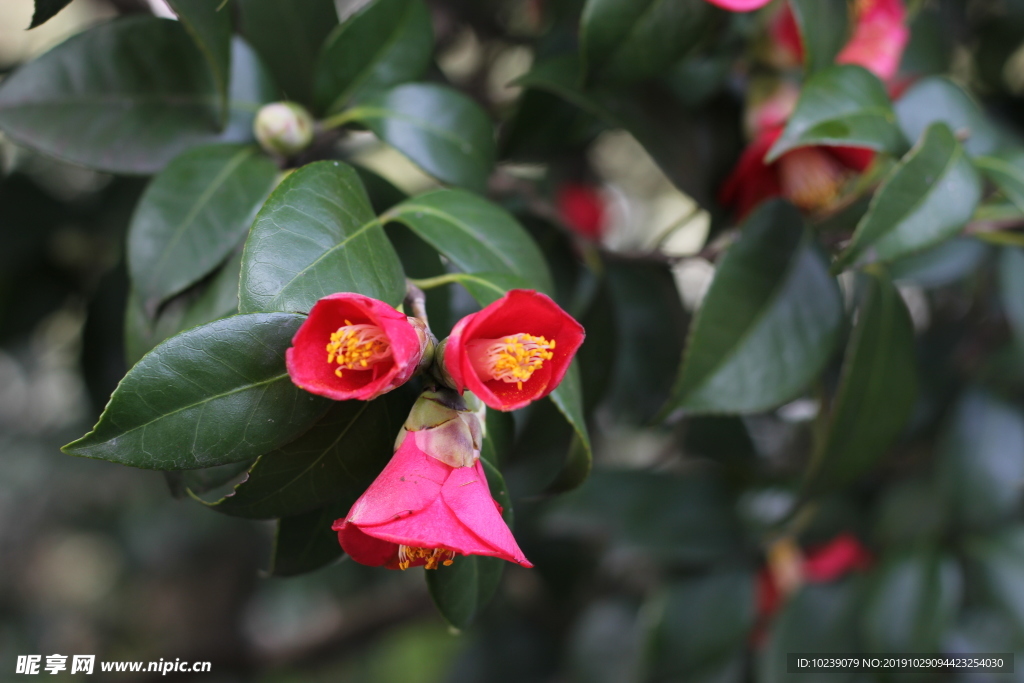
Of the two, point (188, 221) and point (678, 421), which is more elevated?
point (188, 221)

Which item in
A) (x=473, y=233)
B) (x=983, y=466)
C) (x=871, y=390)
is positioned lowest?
(x=983, y=466)

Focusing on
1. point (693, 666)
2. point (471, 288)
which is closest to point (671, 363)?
point (693, 666)

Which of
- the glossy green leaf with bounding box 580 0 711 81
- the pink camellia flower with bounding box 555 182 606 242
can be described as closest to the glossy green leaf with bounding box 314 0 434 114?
the glossy green leaf with bounding box 580 0 711 81

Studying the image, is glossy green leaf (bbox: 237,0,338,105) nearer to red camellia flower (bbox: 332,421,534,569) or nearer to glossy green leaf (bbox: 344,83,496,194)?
glossy green leaf (bbox: 344,83,496,194)

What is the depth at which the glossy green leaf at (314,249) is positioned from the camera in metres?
0.39

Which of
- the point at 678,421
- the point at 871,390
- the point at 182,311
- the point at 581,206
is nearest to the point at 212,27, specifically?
the point at 182,311

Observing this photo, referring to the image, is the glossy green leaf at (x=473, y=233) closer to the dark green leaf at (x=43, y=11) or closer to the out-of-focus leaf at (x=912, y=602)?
the dark green leaf at (x=43, y=11)

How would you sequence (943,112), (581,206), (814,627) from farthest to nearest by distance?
(581,206) < (814,627) < (943,112)

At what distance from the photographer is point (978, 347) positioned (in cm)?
120

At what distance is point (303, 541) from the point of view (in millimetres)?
509

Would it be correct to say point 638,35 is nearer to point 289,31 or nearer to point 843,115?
point 843,115

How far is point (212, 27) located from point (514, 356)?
0.35 metres

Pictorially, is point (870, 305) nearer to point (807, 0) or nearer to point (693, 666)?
point (807, 0)

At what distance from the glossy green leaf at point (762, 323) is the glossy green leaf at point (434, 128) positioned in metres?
0.24
